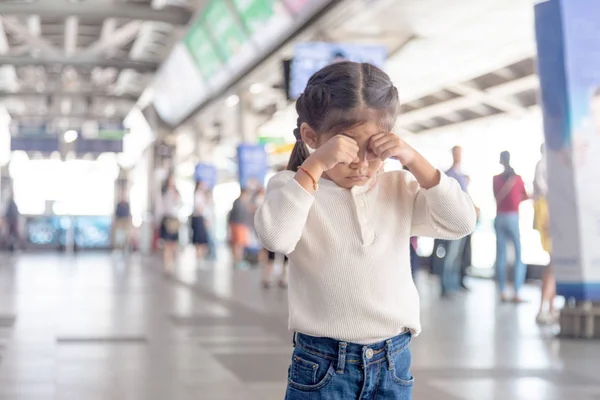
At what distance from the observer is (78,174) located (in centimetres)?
4103

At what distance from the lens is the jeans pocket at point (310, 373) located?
245 cm

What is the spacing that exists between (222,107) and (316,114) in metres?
27.9

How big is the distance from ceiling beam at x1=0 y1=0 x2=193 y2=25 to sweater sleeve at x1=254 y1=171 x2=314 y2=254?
20091 millimetres

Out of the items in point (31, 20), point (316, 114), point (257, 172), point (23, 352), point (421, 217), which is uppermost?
point (31, 20)

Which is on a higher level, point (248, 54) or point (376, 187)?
point (248, 54)

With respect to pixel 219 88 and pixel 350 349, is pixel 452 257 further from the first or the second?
pixel 219 88

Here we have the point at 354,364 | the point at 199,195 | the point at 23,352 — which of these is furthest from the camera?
the point at 199,195

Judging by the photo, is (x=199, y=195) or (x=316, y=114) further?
(x=199, y=195)

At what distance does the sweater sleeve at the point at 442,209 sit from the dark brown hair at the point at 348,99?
0.60 ft

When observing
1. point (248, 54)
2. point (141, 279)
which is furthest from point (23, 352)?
point (248, 54)

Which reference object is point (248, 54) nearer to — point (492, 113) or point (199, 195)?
point (199, 195)

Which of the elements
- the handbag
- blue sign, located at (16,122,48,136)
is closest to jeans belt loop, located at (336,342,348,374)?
the handbag

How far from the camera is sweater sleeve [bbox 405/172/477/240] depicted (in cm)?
249

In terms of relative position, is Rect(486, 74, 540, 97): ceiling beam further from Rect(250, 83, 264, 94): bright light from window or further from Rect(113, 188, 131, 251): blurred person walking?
Rect(113, 188, 131, 251): blurred person walking
